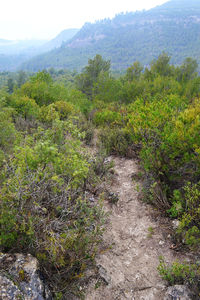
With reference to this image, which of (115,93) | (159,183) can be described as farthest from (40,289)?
(115,93)

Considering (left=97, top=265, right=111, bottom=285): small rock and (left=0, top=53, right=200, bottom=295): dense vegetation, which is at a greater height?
(left=0, top=53, right=200, bottom=295): dense vegetation

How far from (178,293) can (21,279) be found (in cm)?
253

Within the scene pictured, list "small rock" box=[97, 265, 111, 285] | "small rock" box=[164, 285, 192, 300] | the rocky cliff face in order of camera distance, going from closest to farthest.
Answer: the rocky cliff face, "small rock" box=[164, 285, 192, 300], "small rock" box=[97, 265, 111, 285]

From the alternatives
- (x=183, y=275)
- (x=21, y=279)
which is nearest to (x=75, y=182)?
(x=21, y=279)

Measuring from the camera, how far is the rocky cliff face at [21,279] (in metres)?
2.69

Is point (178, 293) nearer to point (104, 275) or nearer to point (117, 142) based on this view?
point (104, 275)

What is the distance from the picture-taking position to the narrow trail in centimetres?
363

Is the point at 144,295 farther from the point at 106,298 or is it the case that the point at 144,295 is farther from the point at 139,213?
A: the point at 139,213

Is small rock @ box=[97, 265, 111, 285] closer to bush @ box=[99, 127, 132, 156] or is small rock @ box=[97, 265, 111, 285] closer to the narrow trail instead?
the narrow trail

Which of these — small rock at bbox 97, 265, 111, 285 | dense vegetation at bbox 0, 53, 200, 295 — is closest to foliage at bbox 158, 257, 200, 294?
dense vegetation at bbox 0, 53, 200, 295

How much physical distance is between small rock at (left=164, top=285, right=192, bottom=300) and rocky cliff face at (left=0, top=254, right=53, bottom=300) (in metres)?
1.97

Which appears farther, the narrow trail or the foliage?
the narrow trail

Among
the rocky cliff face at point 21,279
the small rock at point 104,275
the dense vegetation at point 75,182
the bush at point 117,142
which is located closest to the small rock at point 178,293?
the dense vegetation at point 75,182

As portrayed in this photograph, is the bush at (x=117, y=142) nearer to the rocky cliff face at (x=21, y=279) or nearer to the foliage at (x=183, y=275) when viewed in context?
the foliage at (x=183, y=275)
